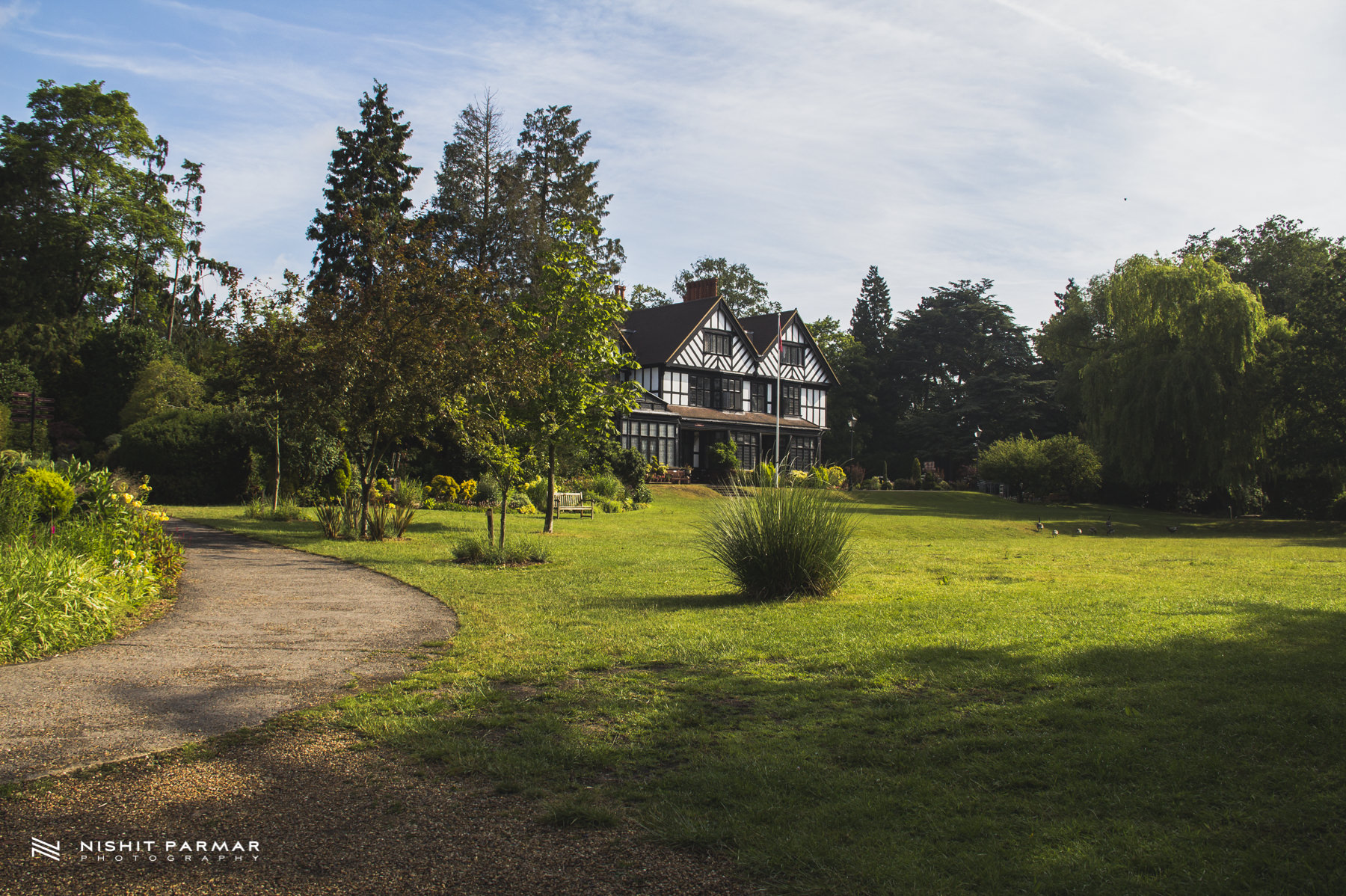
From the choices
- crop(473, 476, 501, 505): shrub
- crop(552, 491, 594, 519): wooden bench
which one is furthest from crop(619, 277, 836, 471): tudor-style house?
crop(552, 491, 594, 519): wooden bench

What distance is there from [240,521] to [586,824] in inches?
686

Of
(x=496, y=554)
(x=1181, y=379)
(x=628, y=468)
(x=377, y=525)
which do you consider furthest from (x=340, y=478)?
(x=1181, y=379)

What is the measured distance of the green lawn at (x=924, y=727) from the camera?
11.2ft

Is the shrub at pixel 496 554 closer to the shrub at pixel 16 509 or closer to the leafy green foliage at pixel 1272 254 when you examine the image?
the shrub at pixel 16 509

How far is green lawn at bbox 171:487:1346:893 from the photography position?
3.42 meters

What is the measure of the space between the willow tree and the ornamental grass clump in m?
29.2

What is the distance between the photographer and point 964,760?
4.46 m

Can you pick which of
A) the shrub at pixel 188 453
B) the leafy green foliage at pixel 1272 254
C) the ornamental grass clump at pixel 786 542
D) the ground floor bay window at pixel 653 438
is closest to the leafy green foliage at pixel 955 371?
the leafy green foliage at pixel 1272 254

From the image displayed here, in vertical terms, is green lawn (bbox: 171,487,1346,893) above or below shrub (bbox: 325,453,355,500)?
below

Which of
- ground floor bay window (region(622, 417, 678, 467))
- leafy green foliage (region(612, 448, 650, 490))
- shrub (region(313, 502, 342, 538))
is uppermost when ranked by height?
ground floor bay window (region(622, 417, 678, 467))

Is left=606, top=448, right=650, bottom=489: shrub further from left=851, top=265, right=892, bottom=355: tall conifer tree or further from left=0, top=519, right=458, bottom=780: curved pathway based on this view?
left=851, top=265, right=892, bottom=355: tall conifer tree

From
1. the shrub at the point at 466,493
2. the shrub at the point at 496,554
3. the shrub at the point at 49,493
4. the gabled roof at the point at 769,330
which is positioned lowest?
the shrub at the point at 496,554

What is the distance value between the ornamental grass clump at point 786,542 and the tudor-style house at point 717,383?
105ft

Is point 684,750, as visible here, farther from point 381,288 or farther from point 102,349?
point 102,349
